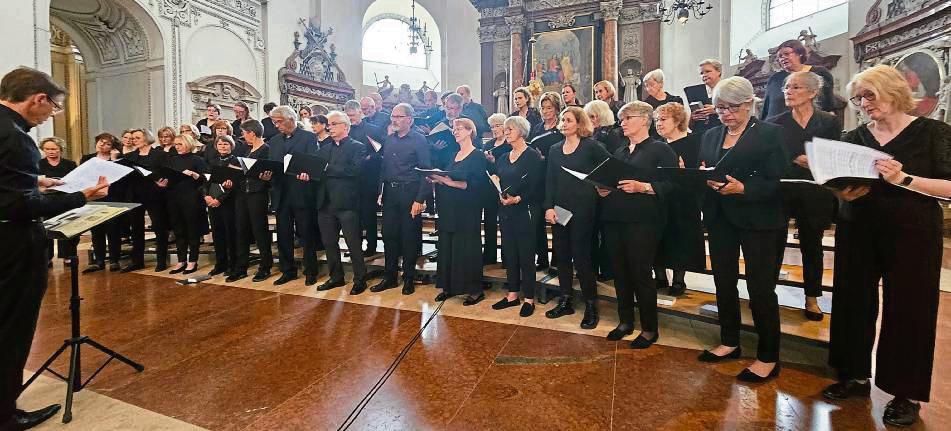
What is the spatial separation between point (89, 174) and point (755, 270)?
138 inches

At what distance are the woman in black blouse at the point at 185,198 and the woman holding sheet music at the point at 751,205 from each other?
206 inches

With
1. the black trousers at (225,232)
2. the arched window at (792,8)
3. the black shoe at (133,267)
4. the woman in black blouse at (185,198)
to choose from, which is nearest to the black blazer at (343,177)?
the black trousers at (225,232)

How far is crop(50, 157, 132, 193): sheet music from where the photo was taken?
95.7 inches

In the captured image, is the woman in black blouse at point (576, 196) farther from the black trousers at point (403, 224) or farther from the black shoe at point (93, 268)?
the black shoe at point (93, 268)

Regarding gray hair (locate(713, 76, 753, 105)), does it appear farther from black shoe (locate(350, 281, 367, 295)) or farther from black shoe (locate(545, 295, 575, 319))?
black shoe (locate(350, 281, 367, 295))

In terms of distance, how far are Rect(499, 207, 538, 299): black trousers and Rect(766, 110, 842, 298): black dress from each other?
1.70 m

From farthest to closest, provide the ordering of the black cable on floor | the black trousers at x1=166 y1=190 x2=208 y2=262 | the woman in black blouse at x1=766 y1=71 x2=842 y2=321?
the black trousers at x1=166 y1=190 x2=208 y2=262 → the woman in black blouse at x1=766 y1=71 x2=842 y2=321 → the black cable on floor

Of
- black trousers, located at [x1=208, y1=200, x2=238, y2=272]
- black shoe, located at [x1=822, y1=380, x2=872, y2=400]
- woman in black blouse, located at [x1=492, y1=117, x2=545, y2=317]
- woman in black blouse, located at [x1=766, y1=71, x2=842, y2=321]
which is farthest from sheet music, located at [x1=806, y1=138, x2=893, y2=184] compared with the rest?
black trousers, located at [x1=208, y1=200, x2=238, y2=272]

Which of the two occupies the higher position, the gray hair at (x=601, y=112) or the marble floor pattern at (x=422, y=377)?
the gray hair at (x=601, y=112)

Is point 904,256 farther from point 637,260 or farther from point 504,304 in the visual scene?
point 504,304

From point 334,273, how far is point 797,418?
388 centimetres

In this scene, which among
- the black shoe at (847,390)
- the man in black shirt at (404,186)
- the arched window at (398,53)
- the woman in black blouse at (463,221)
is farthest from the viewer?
the arched window at (398,53)

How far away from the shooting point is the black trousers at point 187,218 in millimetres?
5500

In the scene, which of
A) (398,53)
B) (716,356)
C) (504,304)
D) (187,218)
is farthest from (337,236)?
(398,53)
